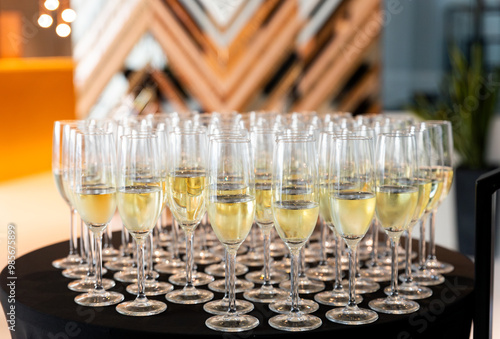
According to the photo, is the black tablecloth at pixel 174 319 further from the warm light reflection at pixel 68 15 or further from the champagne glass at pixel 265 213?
the warm light reflection at pixel 68 15

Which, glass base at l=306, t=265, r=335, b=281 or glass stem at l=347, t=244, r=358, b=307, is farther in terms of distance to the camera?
glass base at l=306, t=265, r=335, b=281

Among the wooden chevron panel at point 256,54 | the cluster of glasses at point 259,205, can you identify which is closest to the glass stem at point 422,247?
the cluster of glasses at point 259,205

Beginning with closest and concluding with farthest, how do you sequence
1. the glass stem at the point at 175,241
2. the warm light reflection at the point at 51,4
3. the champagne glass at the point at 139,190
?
the champagne glass at the point at 139,190
the glass stem at the point at 175,241
the warm light reflection at the point at 51,4

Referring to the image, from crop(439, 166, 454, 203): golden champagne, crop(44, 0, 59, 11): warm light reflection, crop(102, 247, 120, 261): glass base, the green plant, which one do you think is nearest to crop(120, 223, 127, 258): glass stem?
crop(102, 247, 120, 261): glass base

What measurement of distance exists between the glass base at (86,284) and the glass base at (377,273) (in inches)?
21.6

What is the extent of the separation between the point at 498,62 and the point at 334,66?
1.30m

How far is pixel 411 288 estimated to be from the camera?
1.46 meters

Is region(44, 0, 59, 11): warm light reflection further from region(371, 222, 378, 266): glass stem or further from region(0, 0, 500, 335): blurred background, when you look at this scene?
region(371, 222, 378, 266): glass stem

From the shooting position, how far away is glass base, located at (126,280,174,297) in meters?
1.45

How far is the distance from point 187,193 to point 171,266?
0.29 metres

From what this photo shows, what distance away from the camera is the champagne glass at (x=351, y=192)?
4.20 ft

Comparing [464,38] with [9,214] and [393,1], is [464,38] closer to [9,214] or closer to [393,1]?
[393,1]

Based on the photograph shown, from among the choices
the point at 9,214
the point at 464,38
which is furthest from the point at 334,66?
the point at 9,214

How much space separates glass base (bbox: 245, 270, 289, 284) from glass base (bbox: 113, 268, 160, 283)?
0.20 m
